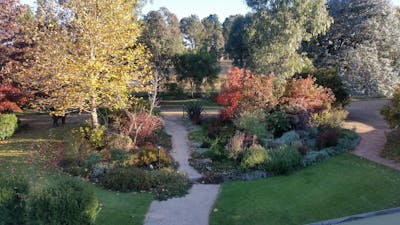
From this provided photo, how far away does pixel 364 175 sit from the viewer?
1022 cm

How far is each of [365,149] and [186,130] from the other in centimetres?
803

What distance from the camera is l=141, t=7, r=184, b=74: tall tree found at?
24.8 meters

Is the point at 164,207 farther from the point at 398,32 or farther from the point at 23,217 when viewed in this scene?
the point at 398,32

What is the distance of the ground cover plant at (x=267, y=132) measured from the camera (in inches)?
433

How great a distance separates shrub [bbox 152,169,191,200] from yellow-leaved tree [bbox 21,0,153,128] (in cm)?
435

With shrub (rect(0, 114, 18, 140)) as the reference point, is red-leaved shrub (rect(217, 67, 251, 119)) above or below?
above

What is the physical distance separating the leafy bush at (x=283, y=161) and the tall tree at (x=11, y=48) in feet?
36.0

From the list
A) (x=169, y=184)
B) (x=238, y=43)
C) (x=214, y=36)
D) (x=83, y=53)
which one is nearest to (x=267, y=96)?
(x=169, y=184)

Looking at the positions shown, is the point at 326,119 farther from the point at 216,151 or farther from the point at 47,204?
the point at 47,204

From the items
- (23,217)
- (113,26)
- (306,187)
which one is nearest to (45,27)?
(113,26)

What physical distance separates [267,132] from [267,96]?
1724mm

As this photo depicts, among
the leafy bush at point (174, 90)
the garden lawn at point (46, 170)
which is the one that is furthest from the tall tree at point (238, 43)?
the garden lawn at point (46, 170)

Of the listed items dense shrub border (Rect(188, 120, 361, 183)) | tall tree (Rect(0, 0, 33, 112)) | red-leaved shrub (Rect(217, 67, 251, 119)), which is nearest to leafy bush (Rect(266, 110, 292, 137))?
dense shrub border (Rect(188, 120, 361, 183))

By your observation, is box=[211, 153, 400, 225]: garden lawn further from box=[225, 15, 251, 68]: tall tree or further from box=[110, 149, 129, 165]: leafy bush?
box=[225, 15, 251, 68]: tall tree
